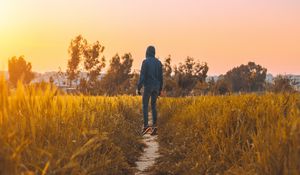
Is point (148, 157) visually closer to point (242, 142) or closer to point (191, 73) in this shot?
point (242, 142)

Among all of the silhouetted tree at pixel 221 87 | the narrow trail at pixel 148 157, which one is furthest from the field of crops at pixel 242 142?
the silhouetted tree at pixel 221 87

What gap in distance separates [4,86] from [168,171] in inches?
152

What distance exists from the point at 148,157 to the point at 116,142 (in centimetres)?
105

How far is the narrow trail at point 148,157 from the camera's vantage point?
8059 millimetres

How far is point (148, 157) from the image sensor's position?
9422 mm

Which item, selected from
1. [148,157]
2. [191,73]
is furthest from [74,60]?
[148,157]

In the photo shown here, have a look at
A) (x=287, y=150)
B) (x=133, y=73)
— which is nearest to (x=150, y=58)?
(x=287, y=150)

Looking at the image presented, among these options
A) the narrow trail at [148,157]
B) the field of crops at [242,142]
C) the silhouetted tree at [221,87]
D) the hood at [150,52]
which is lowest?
the narrow trail at [148,157]

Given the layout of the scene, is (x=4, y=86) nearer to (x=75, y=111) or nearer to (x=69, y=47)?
(x=75, y=111)

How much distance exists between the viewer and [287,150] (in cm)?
438

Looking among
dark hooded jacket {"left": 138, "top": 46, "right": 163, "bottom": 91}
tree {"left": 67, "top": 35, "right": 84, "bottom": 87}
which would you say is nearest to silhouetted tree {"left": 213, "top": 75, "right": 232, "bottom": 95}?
dark hooded jacket {"left": 138, "top": 46, "right": 163, "bottom": 91}

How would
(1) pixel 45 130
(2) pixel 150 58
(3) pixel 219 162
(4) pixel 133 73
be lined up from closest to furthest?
(1) pixel 45 130 → (3) pixel 219 162 → (2) pixel 150 58 → (4) pixel 133 73

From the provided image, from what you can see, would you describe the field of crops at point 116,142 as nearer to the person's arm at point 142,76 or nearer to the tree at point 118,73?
the person's arm at point 142,76

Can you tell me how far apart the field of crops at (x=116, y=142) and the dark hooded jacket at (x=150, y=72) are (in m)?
4.32
